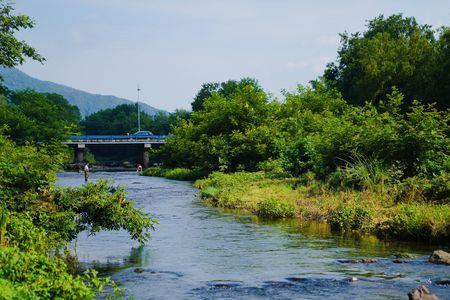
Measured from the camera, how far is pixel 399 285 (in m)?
18.1

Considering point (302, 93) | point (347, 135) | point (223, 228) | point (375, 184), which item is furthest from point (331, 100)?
point (223, 228)

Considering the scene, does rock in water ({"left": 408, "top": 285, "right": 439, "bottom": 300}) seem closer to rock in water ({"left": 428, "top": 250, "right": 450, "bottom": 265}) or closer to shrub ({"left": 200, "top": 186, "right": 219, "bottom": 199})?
rock in water ({"left": 428, "top": 250, "right": 450, "bottom": 265})

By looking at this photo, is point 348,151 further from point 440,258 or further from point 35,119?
point 35,119

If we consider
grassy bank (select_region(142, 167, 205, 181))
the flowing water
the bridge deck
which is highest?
the bridge deck

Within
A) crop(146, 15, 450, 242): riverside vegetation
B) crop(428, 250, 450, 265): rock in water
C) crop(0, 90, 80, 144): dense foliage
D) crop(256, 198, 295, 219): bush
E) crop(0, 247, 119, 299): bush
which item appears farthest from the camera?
crop(0, 90, 80, 144): dense foliage

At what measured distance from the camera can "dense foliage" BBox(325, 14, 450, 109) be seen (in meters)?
67.0

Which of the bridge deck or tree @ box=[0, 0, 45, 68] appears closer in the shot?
tree @ box=[0, 0, 45, 68]

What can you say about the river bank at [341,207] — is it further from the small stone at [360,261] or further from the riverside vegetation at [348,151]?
the small stone at [360,261]

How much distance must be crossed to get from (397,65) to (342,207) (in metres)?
52.5

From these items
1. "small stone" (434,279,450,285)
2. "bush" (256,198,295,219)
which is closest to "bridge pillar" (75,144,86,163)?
"bush" (256,198,295,219)

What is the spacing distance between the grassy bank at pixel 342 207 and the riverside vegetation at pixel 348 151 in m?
0.06

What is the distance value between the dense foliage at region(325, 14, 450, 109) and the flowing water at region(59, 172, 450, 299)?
41.1 m

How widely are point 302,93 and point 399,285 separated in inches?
2617

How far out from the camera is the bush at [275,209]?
3427 cm
